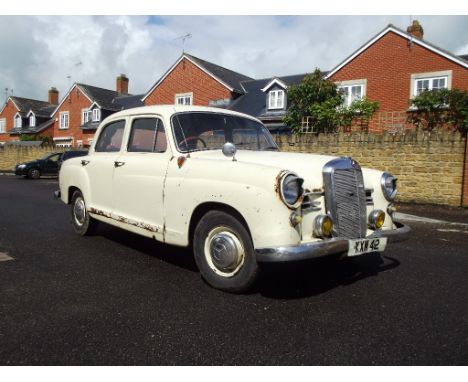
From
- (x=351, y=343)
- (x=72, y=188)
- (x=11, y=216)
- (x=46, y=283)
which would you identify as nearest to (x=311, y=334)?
(x=351, y=343)

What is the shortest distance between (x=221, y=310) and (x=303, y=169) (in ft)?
4.76

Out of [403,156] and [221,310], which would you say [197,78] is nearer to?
[403,156]

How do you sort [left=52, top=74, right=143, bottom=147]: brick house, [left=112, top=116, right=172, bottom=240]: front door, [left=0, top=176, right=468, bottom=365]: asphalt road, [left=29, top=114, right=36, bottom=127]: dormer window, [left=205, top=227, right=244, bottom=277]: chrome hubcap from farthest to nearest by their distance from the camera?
[left=29, top=114, right=36, bottom=127]: dormer window → [left=52, top=74, right=143, bottom=147]: brick house → [left=112, top=116, right=172, bottom=240]: front door → [left=205, top=227, right=244, bottom=277]: chrome hubcap → [left=0, top=176, right=468, bottom=365]: asphalt road

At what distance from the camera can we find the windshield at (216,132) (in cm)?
432

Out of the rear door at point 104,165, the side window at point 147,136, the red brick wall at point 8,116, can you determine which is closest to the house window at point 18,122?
the red brick wall at point 8,116

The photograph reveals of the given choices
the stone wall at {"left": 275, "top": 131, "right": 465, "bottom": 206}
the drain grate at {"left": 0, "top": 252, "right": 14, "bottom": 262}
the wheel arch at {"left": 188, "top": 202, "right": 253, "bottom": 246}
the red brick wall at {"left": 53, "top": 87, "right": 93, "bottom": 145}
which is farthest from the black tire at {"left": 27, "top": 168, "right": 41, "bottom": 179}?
the wheel arch at {"left": 188, "top": 202, "right": 253, "bottom": 246}

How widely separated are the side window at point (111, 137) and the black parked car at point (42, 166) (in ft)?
51.6

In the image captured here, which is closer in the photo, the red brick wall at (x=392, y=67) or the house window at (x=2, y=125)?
the red brick wall at (x=392, y=67)

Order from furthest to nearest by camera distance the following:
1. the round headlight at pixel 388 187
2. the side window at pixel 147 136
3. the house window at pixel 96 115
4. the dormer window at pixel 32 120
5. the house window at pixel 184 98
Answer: the dormer window at pixel 32 120 → the house window at pixel 96 115 → the house window at pixel 184 98 → the side window at pixel 147 136 → the round headlight at pixel 388 187

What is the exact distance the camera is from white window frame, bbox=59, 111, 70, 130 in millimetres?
37875

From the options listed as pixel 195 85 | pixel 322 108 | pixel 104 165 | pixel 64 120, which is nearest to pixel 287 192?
pixel 104 165

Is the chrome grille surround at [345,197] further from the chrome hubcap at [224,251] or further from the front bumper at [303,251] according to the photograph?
the chrome hubcap at [224,251]

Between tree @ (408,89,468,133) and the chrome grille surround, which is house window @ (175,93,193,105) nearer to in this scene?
tree @ (408,89,468,133)

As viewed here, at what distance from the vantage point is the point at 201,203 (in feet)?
12.2
